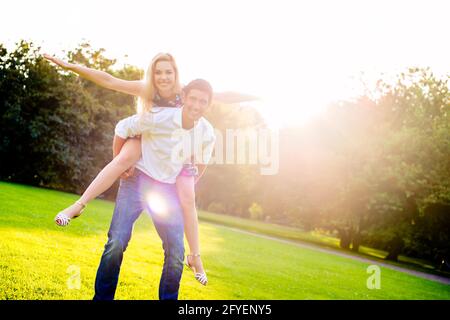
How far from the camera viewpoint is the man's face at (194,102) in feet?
13.2

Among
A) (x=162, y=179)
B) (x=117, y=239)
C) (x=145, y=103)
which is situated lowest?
(x=117, y=239)

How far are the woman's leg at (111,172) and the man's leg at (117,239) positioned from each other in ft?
0.57

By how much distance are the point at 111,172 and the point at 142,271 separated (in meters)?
5.21

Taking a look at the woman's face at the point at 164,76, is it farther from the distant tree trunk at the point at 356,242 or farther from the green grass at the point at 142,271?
the distant tree trunk at the point at 356,242

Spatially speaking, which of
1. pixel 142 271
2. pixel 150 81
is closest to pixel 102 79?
pixel 150 81

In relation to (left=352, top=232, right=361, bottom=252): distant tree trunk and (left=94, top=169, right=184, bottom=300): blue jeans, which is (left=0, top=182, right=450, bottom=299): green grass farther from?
(left=352, top=232, right=361, bottom=252): distant tree trunk

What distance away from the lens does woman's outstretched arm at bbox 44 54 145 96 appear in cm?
389

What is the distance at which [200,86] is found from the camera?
13.2ft

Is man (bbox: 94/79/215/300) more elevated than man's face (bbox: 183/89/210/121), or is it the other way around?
man's face (bbox: 183/89/210/121)

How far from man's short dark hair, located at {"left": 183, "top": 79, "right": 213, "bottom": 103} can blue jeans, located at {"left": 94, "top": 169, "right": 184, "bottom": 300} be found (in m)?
0.81

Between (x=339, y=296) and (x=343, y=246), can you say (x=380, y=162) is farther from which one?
(x=339, y=296)

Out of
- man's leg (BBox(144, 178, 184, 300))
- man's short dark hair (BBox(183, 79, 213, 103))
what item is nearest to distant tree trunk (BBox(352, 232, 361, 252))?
man's leg (BBox(144, 178, 184, 300))

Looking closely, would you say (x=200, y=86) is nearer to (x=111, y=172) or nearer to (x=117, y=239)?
(x=111, y=172)
